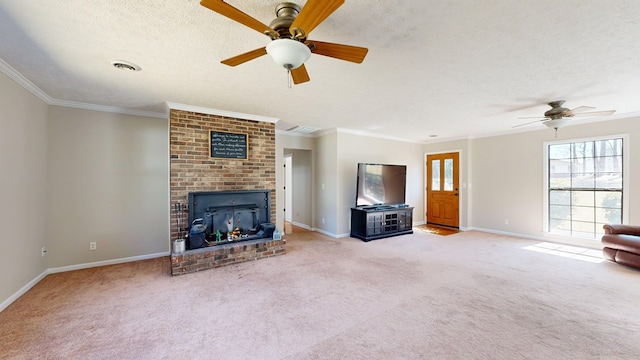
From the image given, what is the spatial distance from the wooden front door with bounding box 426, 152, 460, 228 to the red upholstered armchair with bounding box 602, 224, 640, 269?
274cm

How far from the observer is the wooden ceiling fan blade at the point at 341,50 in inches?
62.9

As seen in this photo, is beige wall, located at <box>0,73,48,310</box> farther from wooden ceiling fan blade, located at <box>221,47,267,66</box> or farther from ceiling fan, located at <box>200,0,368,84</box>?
ceiling fan, located at <box>200,0,368,84</box>

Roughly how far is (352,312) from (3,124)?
157 inches

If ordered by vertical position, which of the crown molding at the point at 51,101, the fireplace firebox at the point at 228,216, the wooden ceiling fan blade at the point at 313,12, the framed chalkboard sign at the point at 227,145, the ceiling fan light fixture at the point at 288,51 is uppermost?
the crown molding at the point at 51,101

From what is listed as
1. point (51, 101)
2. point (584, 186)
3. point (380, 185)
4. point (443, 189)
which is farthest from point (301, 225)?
point (584, 186)

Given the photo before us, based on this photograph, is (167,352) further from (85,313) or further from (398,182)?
(398,182)

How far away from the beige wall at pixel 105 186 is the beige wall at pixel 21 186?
15cm

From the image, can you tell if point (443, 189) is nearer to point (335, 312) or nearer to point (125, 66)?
point (335, 312)

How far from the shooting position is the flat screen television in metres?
5.54

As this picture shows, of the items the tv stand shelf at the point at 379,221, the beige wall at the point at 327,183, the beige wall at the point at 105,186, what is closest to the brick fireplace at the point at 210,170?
the beige wall at the point at 105,186

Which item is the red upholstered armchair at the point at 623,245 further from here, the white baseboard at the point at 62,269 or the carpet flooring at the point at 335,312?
the white baseboard at the point at 62,269

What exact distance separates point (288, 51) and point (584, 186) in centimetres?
632

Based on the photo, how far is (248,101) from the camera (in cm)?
355

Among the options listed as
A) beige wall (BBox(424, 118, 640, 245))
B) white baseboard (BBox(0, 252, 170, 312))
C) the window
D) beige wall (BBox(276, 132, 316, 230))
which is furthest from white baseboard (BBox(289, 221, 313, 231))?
the window
